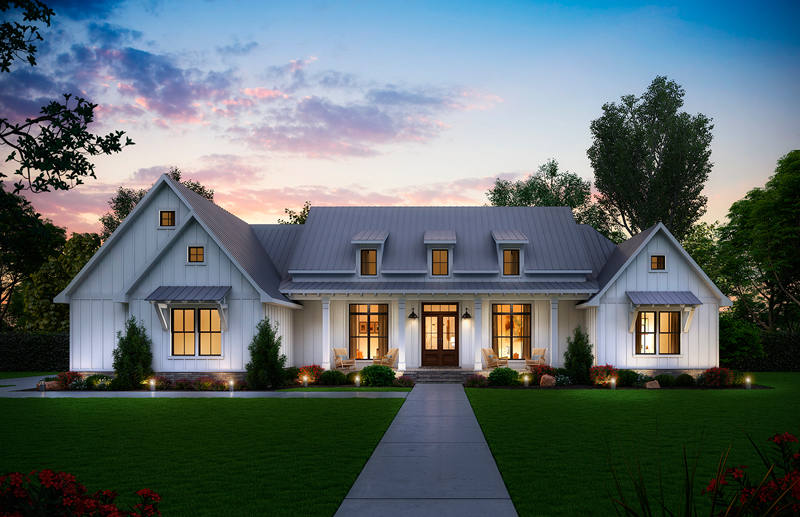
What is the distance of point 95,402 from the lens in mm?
14289

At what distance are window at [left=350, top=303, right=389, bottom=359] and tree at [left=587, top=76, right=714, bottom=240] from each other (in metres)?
19.9

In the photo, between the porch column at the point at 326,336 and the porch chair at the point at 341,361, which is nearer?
the porch column at the point at 326,336

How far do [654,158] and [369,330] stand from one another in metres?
22.5

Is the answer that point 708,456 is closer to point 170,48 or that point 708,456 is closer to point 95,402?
point 95,402

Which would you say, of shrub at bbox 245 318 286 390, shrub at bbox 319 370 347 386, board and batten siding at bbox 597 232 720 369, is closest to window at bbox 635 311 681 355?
board and batten siding at bbox 597 232 720 369

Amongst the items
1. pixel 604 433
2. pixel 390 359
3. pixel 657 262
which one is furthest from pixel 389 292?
pixel 604 433

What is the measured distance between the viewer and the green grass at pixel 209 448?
20.2 feet

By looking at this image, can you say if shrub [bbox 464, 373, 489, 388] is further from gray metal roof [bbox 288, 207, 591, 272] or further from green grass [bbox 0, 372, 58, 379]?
green grass [bbox 0, 372, 58, 379]

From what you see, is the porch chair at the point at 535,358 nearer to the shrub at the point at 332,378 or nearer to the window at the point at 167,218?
the shrub at the point at 332,378

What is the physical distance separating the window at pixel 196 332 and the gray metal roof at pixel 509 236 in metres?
11.4

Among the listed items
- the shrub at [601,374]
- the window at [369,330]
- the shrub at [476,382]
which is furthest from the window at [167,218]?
the shrub at [601,374]

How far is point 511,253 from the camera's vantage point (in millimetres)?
21656

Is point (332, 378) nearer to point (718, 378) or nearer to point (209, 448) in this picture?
point (209, 448)

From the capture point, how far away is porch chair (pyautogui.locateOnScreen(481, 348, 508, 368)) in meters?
19.7
